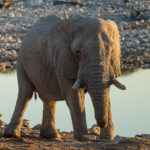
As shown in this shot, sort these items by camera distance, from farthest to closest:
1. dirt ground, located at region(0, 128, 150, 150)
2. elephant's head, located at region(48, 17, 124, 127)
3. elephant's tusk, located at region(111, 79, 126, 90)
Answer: elephant's tusk, located at region(111, 79, 126, 90) → elephant's head, located at region(48, 17, 124, 127) → dirt ground, located at region(0, 128, 150, 150)

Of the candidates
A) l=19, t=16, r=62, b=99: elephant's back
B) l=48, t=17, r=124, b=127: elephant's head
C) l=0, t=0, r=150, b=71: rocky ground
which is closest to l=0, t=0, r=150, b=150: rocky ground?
l=0, t=0, r=150, b=71: rocky ground

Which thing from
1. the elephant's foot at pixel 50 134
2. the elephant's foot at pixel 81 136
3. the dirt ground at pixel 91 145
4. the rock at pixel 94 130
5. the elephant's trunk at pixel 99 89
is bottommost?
the dirt ground at pixel 91 145

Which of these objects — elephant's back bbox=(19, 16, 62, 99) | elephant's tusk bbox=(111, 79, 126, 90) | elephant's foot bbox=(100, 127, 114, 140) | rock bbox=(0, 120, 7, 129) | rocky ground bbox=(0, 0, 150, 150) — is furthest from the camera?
rock bbox=(0, 120, 7, 129)

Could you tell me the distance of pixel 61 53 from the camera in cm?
991

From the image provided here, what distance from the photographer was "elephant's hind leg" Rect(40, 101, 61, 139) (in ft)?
36.9

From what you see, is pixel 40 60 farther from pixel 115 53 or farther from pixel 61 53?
pixel 115 53

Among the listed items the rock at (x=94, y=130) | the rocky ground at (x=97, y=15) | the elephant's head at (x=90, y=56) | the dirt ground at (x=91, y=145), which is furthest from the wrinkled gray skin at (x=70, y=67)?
the rocky ground at (x=97, y=15)

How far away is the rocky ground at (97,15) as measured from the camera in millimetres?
23734

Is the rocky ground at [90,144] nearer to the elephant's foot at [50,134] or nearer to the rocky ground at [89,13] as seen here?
the rocky ground at [89,13]

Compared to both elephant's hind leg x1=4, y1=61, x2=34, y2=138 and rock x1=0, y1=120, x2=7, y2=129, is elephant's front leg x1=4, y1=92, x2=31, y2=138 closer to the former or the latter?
elephant's hind leg x1=4, y1=61, x2=34, y2=138

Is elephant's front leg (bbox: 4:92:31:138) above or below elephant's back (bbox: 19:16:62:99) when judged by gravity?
below

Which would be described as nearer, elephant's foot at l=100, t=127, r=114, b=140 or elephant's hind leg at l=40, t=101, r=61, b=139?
elephant's foot at l=100, t=127, r=114, b=140

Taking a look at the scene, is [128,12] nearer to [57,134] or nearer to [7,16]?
[7,16]

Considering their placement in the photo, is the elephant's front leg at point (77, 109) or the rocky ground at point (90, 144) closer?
the rocky ground at point (90, 144)
